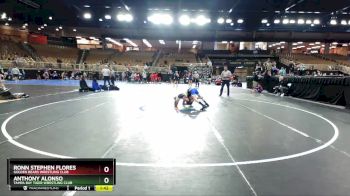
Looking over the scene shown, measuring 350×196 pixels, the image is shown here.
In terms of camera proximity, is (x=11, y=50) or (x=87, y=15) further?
(x=11, y=50)

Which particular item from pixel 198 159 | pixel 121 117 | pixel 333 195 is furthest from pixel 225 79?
pixel 333 195

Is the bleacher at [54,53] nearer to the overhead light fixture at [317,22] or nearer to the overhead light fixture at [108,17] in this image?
the overhead light fixture at [108,17]

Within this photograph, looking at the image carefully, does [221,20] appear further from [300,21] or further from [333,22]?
[333,22]

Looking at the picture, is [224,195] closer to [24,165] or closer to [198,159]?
[198,159]

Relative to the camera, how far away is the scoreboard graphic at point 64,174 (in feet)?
9.07

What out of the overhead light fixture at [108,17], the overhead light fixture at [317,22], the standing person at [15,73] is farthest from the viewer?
the overhead light fixture at [317,22]

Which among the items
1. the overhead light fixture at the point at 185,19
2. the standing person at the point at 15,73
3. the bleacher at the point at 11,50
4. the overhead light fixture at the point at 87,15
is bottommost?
the standing person at the point at 15,73

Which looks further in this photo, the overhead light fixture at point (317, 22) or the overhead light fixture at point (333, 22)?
the overhead light fixture at point (333, 22)

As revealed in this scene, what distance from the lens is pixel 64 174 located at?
2.77m

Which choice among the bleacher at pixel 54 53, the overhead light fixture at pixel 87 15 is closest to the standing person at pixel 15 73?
the overhead light fixture at pixel 87 15

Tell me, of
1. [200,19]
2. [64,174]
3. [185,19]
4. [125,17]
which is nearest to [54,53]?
[125,17]

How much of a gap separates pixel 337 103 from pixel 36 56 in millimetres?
40975

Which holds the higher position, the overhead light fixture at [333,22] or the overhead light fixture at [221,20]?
the overhead light fixture at [333,22]

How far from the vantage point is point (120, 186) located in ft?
12.2
